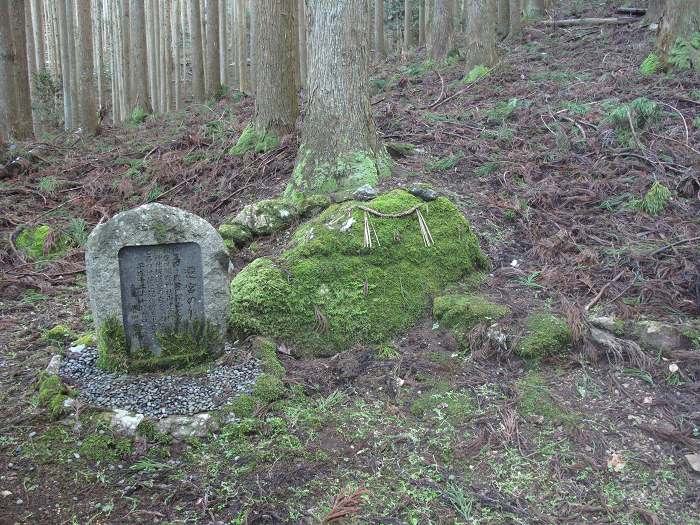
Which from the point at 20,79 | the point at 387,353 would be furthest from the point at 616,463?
the point at 20,79

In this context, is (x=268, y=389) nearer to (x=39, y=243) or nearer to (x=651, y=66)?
(x=39, y=243)

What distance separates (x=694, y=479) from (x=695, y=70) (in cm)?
742

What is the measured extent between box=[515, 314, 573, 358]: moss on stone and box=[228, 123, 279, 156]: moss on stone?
5.24 m

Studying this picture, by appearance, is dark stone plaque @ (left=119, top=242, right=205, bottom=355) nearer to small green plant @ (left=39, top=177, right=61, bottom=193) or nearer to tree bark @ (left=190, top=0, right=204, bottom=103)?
small green plant @ (left=39, top=177, right=61, bottom=193)

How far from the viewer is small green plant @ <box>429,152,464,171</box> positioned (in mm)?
7004

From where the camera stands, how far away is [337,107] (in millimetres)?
6180

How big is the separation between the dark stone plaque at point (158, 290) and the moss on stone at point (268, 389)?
72cm

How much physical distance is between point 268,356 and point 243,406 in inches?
23.6

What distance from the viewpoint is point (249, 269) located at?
504 centimetres

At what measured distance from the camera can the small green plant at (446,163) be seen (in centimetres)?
700

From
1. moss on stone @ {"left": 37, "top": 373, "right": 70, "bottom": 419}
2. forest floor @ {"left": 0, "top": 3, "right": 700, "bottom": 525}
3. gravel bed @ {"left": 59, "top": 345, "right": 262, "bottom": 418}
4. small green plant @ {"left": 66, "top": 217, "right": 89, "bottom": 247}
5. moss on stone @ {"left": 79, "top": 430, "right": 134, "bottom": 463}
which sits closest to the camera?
forest floor @ {"left": 0, "top": 3, "right": 700, "bottom": 525}

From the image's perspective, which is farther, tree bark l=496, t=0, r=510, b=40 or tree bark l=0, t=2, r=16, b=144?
tree bark l=496, t=0, r=510, b=40

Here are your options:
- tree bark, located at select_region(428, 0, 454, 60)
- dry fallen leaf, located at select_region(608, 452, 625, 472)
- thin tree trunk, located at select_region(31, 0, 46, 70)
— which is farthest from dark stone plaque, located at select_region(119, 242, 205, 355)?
thin tree trunk, located at select_region(31, 0, 46, 70)

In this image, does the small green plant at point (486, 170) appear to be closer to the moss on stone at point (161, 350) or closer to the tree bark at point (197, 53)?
the moss on stone at point (161, 350)
